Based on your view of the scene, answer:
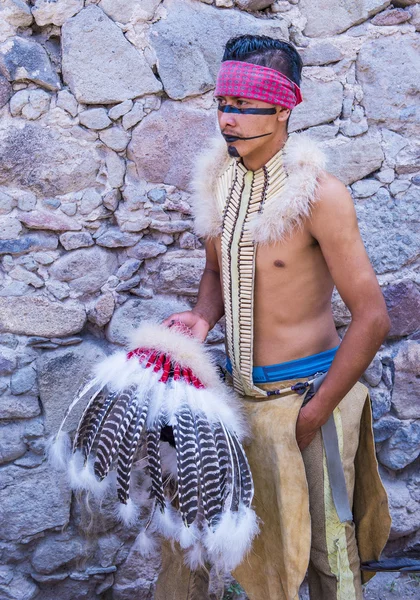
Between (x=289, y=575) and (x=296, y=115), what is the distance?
68.8 inches

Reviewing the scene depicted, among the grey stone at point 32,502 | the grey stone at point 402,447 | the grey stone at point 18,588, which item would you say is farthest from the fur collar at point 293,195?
the grey stone at point 18,588

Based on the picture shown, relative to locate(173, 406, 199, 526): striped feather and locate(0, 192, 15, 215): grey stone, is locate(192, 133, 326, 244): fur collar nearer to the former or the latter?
locate(173, 406, 199, 526): striped feather

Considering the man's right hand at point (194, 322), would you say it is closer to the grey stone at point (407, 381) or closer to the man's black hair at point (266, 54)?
the man's black hair at point (266, 54)

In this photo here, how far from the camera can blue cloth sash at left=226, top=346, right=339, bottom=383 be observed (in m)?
2.27

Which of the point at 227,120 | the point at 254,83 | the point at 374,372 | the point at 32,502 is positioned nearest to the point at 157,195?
the point at 227,120

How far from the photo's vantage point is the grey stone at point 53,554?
2.87 m

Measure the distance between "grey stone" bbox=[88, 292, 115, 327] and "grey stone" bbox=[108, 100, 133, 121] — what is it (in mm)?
683

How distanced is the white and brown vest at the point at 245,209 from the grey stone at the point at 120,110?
0.42 metres

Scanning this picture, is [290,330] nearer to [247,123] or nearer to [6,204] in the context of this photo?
[247,123]

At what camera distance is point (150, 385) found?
6.77ft

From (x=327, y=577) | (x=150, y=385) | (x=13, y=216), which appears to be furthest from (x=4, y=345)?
(x=327, y=577)

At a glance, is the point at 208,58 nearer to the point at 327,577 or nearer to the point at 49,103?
the point at 49,103

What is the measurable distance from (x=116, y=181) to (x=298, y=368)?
1047 mm

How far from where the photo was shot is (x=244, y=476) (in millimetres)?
2062
